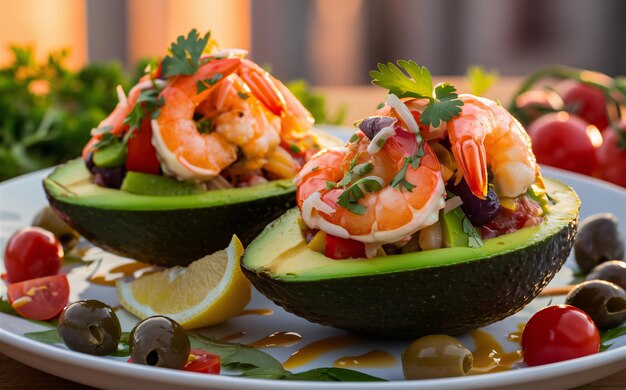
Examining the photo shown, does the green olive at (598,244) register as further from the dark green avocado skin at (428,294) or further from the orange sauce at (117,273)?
the orange sauce at (117,273)

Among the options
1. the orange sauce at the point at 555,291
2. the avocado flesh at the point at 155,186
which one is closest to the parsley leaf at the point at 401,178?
the orange sauce at the point at 555,291

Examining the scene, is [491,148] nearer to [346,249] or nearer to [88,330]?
[346,249]

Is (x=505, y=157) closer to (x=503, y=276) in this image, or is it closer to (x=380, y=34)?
(x=503, y=276)

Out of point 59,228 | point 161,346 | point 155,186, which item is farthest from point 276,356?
point 59,228

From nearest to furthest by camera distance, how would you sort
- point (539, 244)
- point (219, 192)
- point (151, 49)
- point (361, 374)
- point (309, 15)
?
1. point (361, 374)
2. point (539, 244)
3. point (219, 192)
4. point (151, 49)
5. point (309, 15)

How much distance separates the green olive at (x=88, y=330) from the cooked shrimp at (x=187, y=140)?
2.14 feet

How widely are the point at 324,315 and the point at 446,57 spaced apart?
26.0 ft

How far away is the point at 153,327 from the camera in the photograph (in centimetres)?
205

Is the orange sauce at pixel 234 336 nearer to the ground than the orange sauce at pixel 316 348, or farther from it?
nearer to the ground

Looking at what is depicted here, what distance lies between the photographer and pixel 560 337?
209 cm

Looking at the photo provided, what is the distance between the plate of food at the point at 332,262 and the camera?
2051mm

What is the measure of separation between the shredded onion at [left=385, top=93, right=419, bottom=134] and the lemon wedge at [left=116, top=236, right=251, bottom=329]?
1.91 feet

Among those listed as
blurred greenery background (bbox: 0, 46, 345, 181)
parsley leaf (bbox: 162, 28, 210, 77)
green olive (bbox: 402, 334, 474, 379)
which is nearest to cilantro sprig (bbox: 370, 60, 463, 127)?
green olive (bbox: 402, 334, 474, 379)

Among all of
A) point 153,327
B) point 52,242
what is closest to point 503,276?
point 153,327
